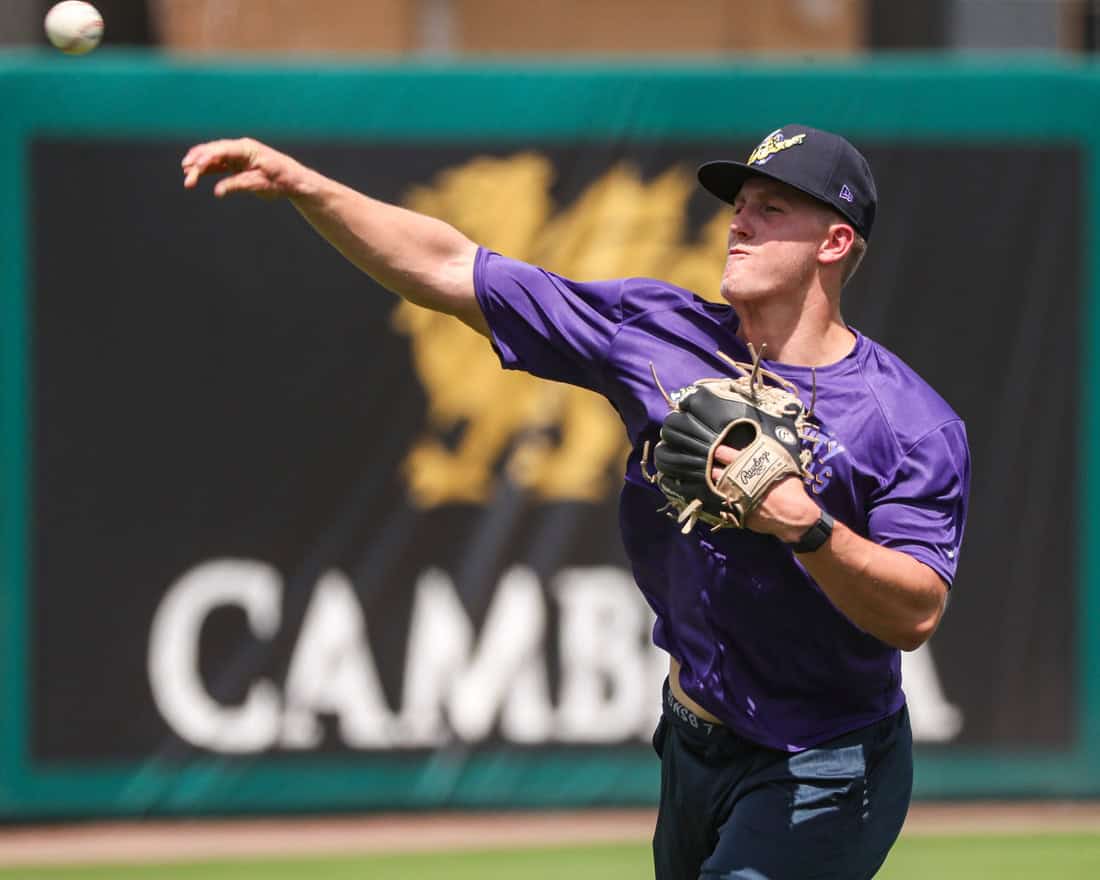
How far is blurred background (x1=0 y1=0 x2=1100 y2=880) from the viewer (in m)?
7.17

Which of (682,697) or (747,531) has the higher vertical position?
(747,531)

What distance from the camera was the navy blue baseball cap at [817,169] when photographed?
3.68 m

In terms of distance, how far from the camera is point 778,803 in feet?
11.8

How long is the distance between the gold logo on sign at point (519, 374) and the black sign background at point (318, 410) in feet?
0.27

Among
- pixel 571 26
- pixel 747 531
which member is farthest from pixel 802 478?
pixel 571 26

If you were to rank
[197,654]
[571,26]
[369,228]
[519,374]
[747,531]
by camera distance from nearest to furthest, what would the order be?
1. [747,531]
2. [369,228]
3. [197,654]
4. [519,374]
5. [571,26]

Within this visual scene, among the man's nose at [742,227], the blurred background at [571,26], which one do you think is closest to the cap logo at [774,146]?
the man's nose at [742,227]

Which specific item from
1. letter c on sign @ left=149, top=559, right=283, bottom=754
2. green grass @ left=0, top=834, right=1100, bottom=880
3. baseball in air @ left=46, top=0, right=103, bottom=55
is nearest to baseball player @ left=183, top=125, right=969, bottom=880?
baseball in air @ left=46, top=0, right=103, bottom=55

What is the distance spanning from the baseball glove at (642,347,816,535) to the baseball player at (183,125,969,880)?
5.2 inches

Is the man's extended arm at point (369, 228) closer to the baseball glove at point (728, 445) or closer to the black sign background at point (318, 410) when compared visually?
the baseball glove at point (728, 445)

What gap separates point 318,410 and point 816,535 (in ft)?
14.4

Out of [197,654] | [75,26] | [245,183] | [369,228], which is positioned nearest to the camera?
[245,183]

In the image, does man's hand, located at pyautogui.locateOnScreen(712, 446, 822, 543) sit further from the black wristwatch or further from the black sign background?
the black sign background

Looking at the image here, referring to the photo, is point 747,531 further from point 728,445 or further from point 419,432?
point 419,432
